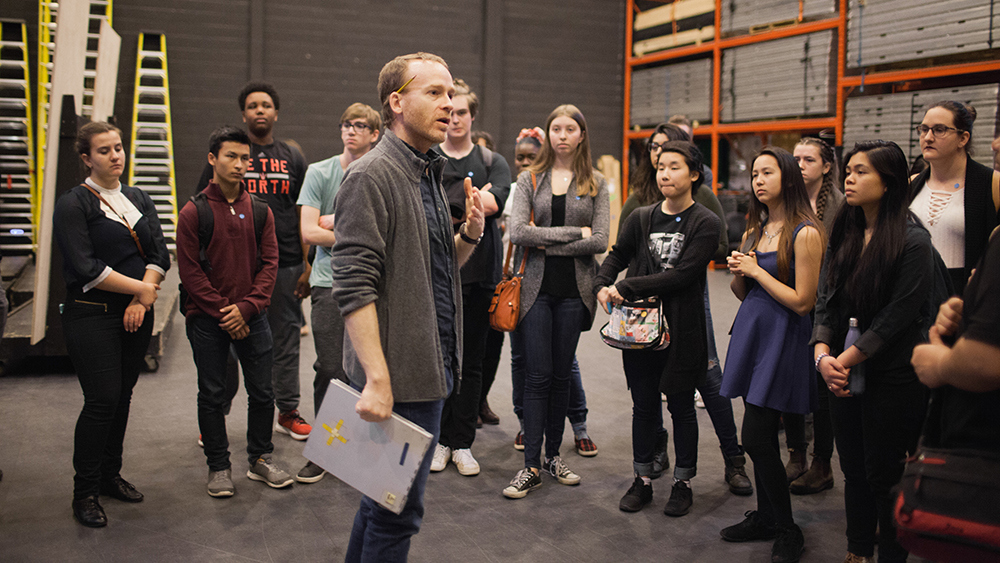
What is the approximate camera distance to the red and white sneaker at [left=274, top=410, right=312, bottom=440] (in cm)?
384

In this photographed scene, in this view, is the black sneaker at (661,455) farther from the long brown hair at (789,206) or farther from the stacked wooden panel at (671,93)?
the stacked wooden panel at (671,93)

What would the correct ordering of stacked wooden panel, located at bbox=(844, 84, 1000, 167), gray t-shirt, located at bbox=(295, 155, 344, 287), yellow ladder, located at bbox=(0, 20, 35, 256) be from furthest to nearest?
yellow ladder, located at bbox=(0, 20, 35, 256) → stacked wooden panel, located at bbox=(844, 84, 1000, 167) → gray t-shirt, located at bbox=(295, 155, 344, 287)

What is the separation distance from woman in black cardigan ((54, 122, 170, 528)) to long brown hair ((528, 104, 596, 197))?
5.56 feet

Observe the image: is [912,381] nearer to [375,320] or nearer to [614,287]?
[614,287]

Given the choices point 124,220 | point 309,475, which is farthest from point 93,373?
point 309,475

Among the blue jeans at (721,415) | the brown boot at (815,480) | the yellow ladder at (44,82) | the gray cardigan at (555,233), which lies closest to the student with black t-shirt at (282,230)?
the gray cardigan at (555,233)

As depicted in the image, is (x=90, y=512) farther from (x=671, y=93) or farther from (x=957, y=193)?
(x=671, y=93)

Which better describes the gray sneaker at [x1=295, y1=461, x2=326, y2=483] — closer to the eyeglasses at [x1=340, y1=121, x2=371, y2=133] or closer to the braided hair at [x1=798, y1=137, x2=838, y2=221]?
the eyeglasses at [x1=340, y1=121, x2=371, y2=133]

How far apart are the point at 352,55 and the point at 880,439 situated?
956 cm

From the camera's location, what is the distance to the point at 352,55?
1047 cm

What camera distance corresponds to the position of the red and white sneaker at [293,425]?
3844mm

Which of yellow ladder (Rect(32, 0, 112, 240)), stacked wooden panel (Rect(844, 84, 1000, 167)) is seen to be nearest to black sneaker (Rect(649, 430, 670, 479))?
stacked wooden panel (Rect(844, 84, 1000, 167))

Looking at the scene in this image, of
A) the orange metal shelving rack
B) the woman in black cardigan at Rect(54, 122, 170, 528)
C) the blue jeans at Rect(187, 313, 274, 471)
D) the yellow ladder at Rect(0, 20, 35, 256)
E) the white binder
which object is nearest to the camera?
the white binder

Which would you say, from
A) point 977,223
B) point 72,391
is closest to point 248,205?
point 72,391
